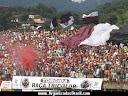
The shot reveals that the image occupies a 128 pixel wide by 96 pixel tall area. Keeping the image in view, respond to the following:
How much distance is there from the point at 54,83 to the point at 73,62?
→ 2678mm

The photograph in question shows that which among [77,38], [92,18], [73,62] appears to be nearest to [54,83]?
[73,62]

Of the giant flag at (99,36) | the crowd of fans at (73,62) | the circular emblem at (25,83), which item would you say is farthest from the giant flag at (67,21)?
the circular emblem at (25,83)

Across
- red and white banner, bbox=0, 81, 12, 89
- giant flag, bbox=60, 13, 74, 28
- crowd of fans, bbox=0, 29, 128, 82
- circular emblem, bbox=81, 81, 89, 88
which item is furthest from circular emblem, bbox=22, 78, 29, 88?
giant flag, bbox=60, 13, 74, 28

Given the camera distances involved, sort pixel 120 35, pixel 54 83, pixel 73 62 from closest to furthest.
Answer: pixel 54 83
pixel 73 62
pixel 120 35

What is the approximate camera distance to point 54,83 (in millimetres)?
21984

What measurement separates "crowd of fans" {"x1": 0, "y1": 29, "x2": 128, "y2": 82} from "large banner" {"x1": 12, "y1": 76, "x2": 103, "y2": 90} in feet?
2.88

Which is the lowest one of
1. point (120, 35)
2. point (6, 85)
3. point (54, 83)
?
point (6, 85)

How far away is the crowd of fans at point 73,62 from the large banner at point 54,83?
2.88 feet

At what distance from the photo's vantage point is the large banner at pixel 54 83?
2169cm

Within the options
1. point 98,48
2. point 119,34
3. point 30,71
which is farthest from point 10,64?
point 119,34

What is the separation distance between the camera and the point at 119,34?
2661 centimetres

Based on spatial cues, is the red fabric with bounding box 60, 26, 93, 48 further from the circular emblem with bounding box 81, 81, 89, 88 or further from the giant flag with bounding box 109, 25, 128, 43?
the circular emblem with bounding box 81, 81, 89, 88

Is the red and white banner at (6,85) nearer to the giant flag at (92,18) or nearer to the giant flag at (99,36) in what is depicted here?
the giant flag at (99,36)

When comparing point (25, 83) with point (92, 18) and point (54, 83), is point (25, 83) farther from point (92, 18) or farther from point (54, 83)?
point (92, 18)
